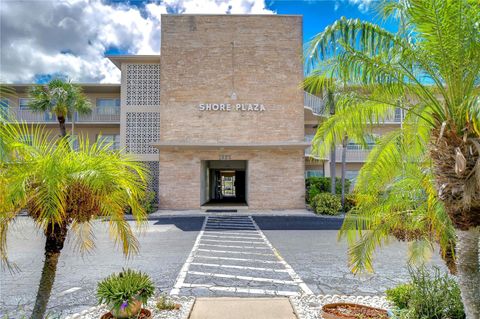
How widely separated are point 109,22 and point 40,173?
8.98 meters

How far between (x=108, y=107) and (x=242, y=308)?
24330 millimetres

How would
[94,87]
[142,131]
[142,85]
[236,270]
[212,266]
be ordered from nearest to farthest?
[236,270], [212,266], [142,131], [142,85], [94,87]

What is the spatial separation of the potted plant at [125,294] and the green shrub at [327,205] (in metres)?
15.8

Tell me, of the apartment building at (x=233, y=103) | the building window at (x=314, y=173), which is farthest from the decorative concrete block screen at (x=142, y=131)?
the building window at (x=314, y=173)

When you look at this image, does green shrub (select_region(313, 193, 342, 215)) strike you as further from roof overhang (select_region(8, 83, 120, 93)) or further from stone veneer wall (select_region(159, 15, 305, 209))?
roof overhang (select_region(8, 83, 120, 93))

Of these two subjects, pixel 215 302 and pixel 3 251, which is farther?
pixel 215 302

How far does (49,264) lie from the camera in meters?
4.18

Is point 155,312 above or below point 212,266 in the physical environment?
above

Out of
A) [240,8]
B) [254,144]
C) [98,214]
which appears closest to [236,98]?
[254,144]

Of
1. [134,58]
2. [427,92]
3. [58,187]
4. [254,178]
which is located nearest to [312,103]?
[254,178]

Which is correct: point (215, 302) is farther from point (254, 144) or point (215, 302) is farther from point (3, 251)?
point (254, 144)

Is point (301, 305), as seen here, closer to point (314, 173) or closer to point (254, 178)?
point (254, 178)

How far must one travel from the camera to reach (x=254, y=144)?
19.9 metres

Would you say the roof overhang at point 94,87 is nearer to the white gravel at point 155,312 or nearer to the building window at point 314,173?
the building window at point 314,173
